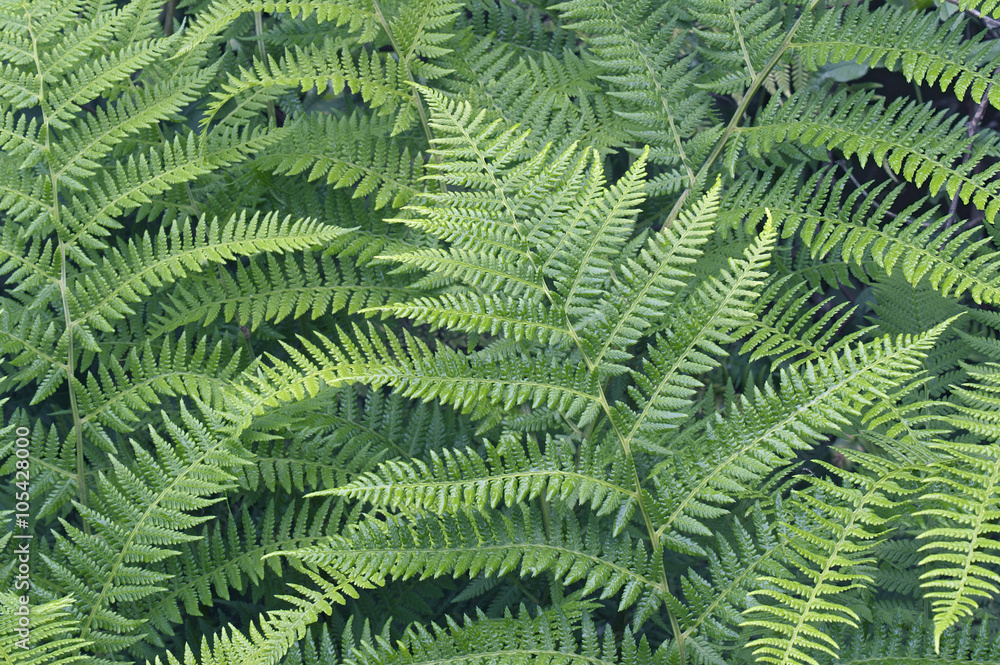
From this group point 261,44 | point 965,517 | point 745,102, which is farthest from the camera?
point 261,44

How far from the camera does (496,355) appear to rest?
4.19 ft

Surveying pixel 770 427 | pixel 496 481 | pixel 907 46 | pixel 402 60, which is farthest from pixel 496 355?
pixel 907 46

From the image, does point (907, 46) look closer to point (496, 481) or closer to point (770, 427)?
point (770, 427)

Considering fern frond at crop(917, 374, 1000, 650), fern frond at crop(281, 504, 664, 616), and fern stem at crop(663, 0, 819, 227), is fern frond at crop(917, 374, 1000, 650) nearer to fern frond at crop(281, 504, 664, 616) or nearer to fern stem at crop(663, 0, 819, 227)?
fern frond at crop(281, 504, 664, 616)

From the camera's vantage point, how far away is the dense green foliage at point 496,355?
0.98 meters

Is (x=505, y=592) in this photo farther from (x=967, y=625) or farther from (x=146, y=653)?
(x=967, y=625)

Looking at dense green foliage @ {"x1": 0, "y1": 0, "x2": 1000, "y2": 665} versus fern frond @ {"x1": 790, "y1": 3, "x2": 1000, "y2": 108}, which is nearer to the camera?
dense green foliage @ {"x1": 0, "y1": 0, "x2": 1000, "y2": 665}

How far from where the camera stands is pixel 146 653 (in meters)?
1.24

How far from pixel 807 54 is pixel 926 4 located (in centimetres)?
76

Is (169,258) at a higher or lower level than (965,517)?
higher

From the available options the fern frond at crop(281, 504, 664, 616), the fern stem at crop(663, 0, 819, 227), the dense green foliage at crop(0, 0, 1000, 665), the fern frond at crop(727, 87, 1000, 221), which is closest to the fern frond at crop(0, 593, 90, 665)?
the dense green foliage at crop(0, 0, 1000, 665)

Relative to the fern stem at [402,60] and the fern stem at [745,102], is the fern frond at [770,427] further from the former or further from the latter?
the fern stem at [402,60]

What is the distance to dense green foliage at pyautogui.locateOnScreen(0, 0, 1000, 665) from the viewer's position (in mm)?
978

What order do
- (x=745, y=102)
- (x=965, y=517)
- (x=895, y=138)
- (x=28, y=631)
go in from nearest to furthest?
(x=965, y=517), (x=28, y=631), (x=895, y=138), (x=745, y=102)
